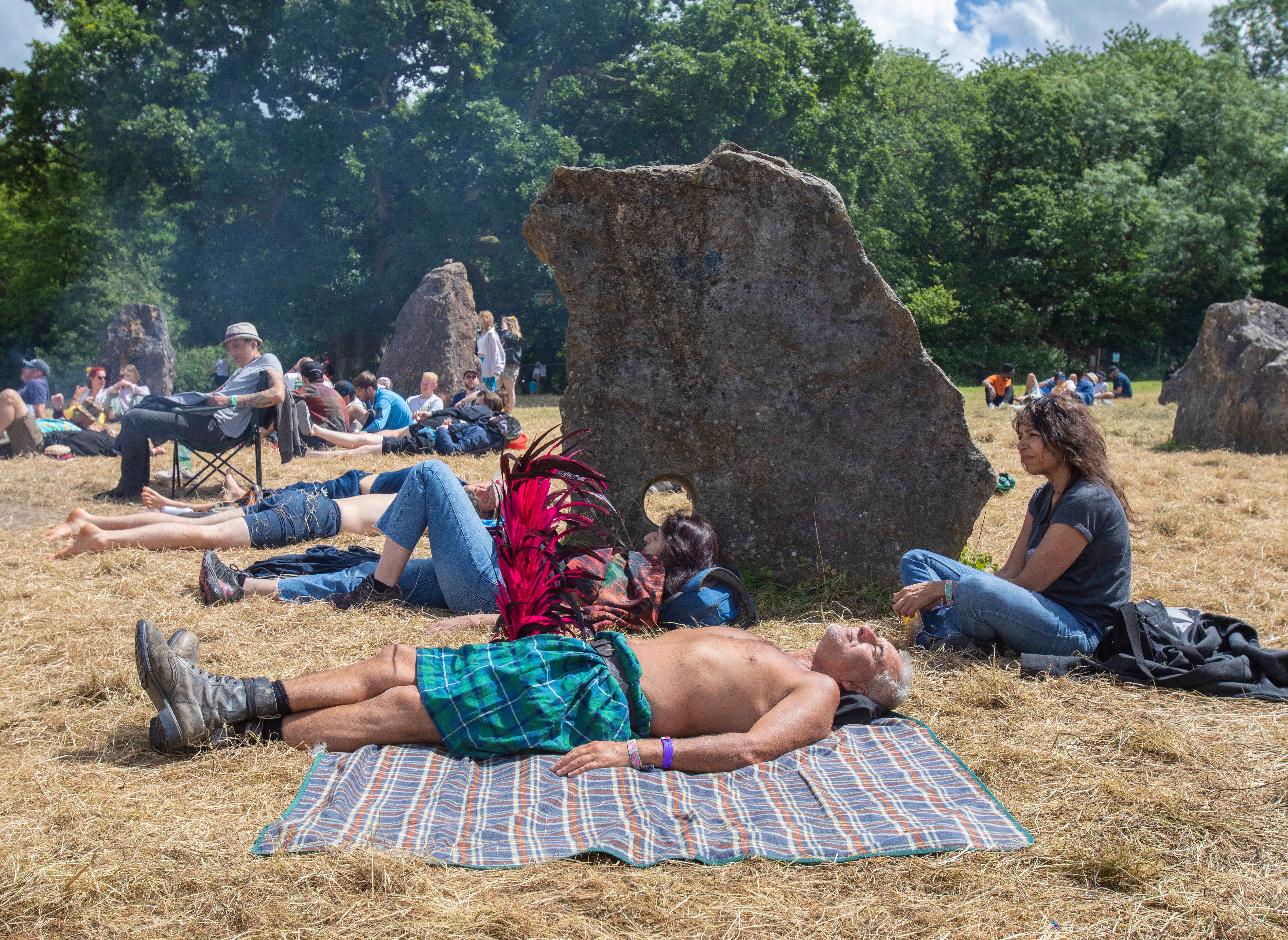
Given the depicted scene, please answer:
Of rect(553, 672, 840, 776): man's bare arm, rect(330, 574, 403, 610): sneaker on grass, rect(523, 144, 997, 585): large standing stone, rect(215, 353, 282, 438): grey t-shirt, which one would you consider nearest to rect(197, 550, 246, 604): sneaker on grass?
rect(330, 574, 403, 610): sneaker on grass

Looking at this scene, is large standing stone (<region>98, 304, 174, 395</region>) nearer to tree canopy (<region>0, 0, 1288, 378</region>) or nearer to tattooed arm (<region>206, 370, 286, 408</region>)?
tree canopy (<region>0, 0, 1288, 378</region>)

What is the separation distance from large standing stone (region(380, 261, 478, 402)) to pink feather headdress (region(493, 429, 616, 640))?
14570 millimetres

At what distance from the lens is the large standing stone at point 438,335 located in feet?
60.6

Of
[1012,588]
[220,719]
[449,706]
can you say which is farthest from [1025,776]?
[220,719]

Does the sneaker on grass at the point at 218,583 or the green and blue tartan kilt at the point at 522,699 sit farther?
the sneaker on grass at the point at 218,583

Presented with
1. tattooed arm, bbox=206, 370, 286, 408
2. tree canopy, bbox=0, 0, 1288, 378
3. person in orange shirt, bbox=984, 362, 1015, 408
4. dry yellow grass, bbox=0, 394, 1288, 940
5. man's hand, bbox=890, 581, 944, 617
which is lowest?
dry yellow grass, bbox=0, 394, 1288, 940

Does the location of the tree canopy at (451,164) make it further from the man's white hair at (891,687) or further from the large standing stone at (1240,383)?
the man's white hair at (891,687)

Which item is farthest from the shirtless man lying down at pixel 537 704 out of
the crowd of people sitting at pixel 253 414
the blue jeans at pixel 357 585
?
the crowd of people sitting at pixel 253 414

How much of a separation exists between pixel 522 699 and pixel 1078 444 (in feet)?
9.02

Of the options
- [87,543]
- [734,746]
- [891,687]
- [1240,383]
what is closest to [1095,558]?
[891,687]

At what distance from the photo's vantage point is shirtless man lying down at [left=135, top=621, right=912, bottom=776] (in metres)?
3.11

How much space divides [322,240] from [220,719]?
78.3 feet

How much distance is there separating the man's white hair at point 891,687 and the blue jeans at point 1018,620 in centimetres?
72

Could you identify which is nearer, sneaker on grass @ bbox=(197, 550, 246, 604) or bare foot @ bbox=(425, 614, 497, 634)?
bare foot @ bbox=(425, 614, 497, 634)
